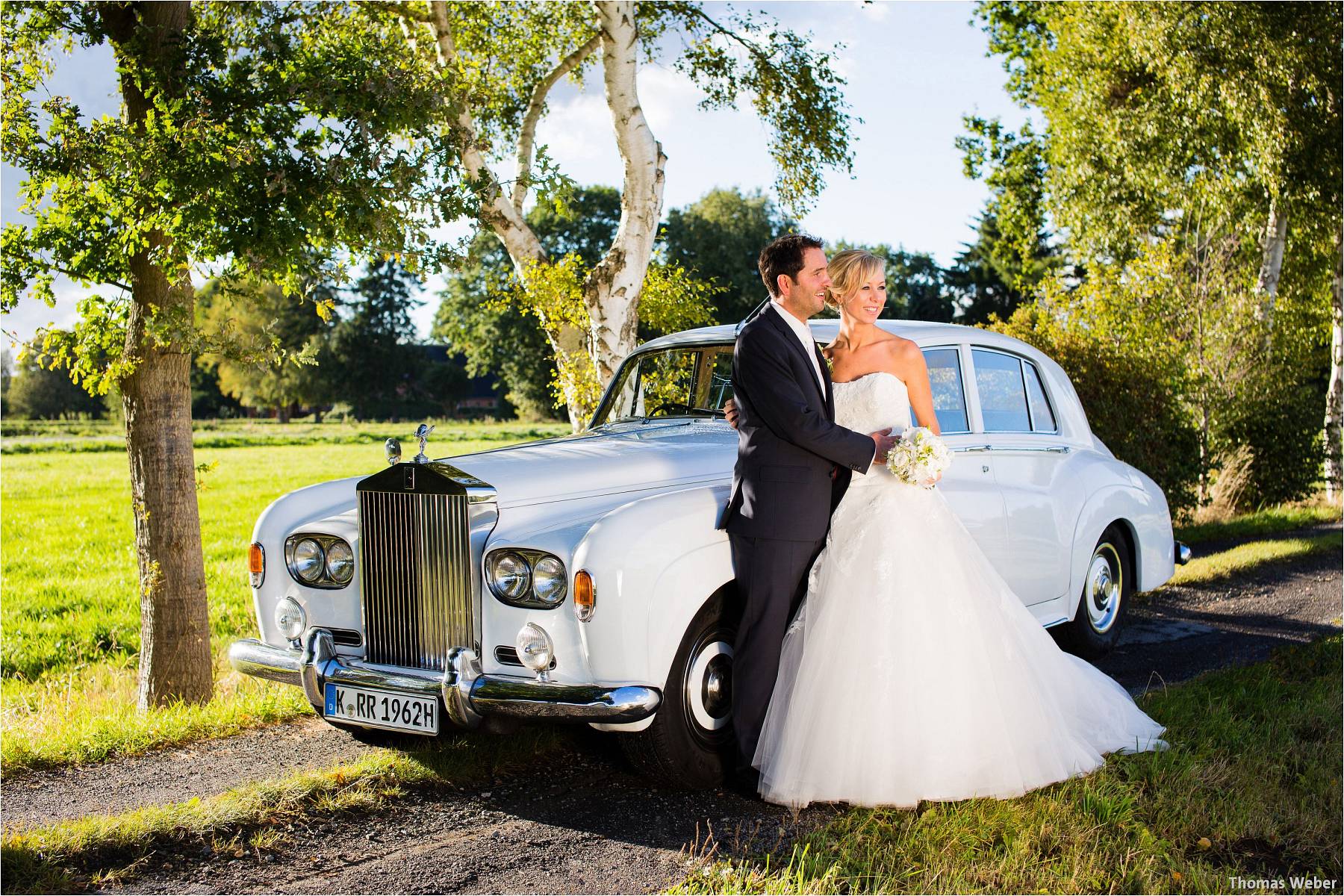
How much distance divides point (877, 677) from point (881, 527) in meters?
0.65

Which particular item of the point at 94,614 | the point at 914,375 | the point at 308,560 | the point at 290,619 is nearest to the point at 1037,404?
the point at 914,375

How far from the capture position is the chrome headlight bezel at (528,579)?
3998mm

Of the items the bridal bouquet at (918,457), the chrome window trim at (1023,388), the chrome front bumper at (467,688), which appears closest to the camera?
the chrome front bumper at (467,688)

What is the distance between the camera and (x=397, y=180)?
21.0 feet

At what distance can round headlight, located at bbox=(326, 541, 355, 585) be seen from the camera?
15.4ft

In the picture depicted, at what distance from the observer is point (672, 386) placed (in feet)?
19.8

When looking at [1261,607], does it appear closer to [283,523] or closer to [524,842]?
[524,842]

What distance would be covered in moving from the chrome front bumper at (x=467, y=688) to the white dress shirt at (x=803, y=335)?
1551mm

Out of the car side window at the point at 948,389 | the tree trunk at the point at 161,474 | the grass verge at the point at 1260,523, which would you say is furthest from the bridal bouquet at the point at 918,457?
the grass verge at the point at 1260,523

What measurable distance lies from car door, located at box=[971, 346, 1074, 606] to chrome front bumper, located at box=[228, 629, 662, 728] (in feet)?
9.17

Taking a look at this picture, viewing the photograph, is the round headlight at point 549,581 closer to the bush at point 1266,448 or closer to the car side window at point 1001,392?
the car side window at point 1001,392

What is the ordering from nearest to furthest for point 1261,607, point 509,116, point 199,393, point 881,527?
1. point 881,527
2. point 1261,607
3. point 509,116
4. point 199,393

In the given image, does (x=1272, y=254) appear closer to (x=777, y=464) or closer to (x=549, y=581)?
(x=777, y=464)

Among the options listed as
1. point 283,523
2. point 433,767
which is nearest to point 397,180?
point 283,523
